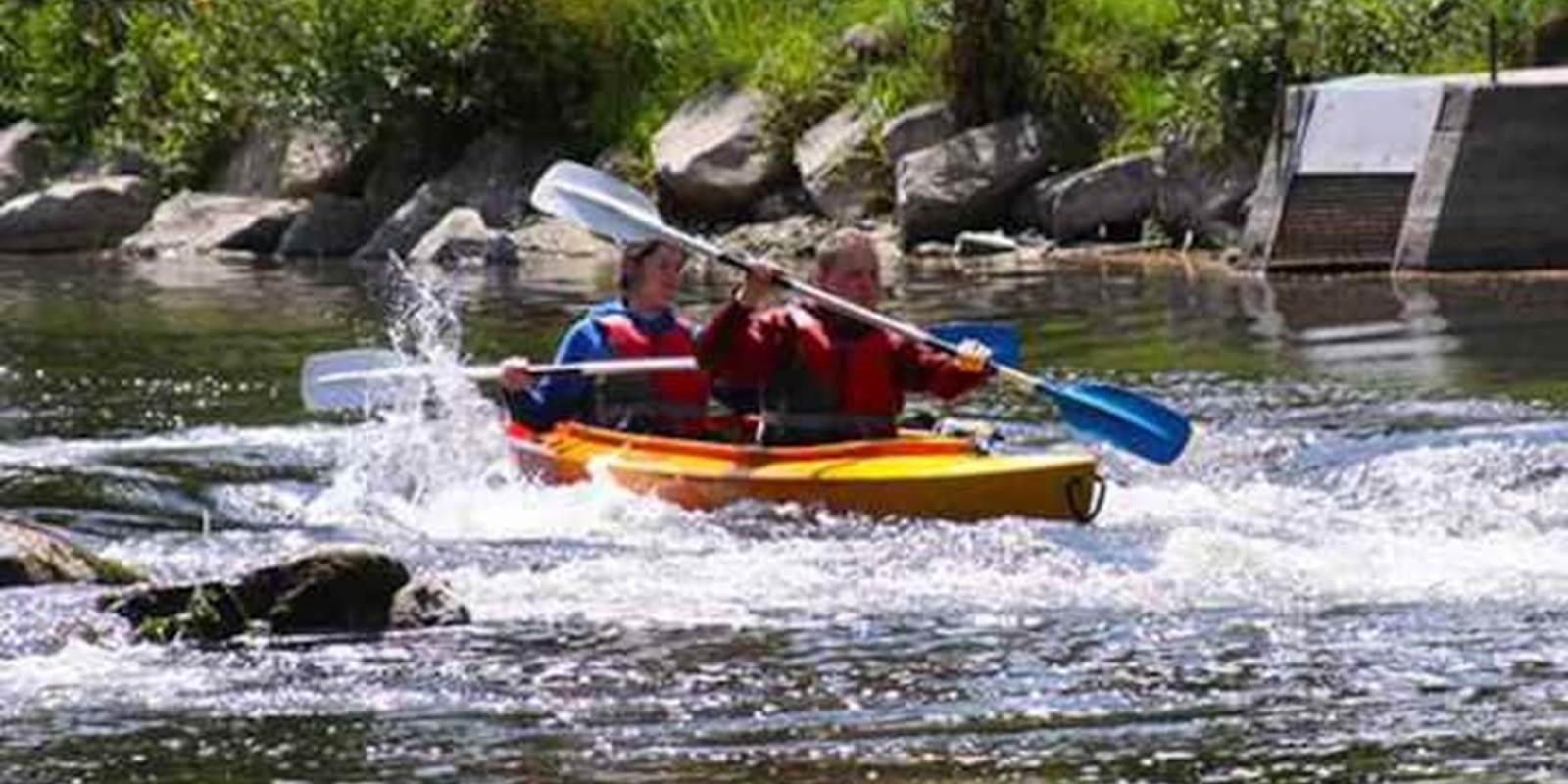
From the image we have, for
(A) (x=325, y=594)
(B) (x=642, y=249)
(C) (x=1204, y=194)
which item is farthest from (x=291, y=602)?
(C) (x=1204, y=194)

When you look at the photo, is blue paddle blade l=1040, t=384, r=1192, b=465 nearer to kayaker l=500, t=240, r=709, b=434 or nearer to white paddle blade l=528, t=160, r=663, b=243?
kayaker l=500, t=240, r=709, b=434

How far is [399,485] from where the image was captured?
45.1 feet

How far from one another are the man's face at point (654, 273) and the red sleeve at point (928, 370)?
51.4 inches

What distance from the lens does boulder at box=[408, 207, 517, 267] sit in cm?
2744

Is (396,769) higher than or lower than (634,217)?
lower

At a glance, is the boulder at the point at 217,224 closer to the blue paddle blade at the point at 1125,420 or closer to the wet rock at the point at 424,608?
the blue paddle blade at the point at 1125,420

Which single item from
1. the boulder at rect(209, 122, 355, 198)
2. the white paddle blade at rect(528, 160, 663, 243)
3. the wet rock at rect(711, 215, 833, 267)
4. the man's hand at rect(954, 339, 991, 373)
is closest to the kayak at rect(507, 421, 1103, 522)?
the man's hand at rect(954, 339, 991, 373)

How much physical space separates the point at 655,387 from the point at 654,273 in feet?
1.43

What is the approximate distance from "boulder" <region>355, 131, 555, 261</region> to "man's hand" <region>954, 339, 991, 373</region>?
17.3 m

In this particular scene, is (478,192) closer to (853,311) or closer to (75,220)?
(75,220)

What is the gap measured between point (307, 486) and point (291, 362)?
5.23 metres

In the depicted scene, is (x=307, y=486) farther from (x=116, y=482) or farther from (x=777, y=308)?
(x=777, y=308)

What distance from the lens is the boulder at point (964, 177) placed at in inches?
1005

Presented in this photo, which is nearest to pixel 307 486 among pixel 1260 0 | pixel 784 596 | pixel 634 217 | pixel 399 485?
pixel 399 485
